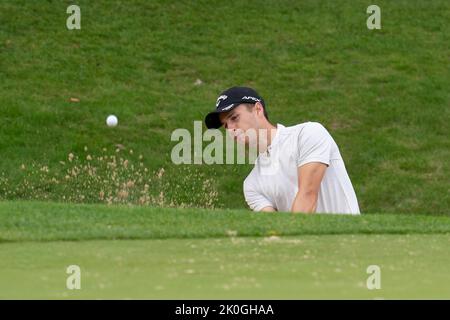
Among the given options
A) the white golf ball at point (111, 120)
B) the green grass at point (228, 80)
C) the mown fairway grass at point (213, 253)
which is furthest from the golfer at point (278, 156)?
the white golf ball at point (111, 120)

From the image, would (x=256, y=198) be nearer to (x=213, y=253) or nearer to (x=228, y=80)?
(x=213, y=253)

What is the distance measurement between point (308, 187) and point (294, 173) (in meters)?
0.35

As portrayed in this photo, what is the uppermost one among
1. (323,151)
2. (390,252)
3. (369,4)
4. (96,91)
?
(369,4)

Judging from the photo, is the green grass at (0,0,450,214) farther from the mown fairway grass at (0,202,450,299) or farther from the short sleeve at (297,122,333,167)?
the mown fairway grass at (0,202,450,299)

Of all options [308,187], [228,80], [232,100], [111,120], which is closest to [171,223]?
[308,187]

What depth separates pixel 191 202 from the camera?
1644 centimetres

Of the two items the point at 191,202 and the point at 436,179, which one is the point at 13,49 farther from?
the point at 436,179

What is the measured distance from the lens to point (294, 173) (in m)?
7.98

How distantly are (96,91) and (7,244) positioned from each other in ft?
44.0

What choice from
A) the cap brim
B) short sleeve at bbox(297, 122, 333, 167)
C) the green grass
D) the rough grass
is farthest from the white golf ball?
short sleeve at bbox(297, 122, 333, 167)

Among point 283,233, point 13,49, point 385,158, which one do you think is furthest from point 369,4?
point 283,233

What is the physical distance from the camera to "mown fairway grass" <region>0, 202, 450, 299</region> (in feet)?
14.7

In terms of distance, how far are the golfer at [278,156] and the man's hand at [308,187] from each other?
3.1 inches

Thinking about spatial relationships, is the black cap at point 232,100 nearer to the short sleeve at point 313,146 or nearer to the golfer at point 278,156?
the golfer at point 278,156
